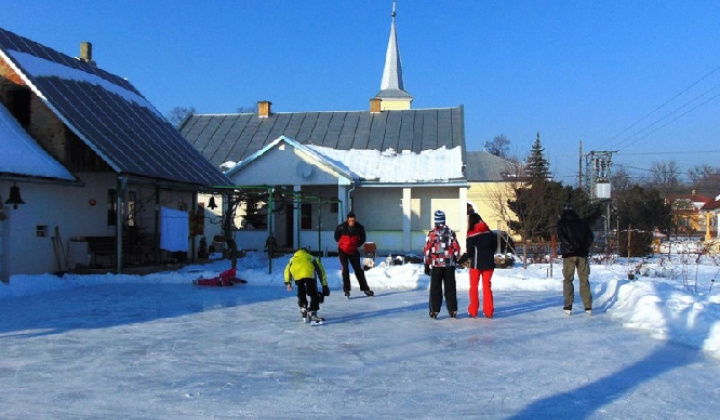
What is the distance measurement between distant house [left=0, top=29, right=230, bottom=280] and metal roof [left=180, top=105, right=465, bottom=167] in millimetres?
9387

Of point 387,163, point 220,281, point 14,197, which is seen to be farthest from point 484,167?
point 14,197

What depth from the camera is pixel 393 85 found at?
5034 cm

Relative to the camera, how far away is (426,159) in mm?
27188

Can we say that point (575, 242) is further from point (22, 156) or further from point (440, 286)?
point (22, 156)

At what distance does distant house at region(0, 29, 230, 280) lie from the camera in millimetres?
15273

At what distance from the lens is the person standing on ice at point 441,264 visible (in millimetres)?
10148

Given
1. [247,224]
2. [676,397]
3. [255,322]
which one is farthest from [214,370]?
[247,224]

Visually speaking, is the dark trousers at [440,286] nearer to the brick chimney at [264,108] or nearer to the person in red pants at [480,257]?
the person in red pants at [480,257]

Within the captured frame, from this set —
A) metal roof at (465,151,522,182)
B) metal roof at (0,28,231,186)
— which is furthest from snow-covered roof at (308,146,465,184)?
metal roof at (465,151,522,182)

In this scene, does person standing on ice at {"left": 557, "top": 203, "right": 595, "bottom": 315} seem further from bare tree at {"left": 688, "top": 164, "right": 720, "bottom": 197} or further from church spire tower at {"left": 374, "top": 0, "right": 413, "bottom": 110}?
bare tree at {"left": 688, "top": 164, "right": 720, "bottom": 197}

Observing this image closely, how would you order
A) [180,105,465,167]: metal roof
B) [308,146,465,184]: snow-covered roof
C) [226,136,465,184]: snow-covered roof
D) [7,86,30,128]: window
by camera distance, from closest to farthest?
[7,86,30,128]: window < [226,136,465,184]: snow-covered roof < [308,146,465,184]: snow-covered roof < [180,105,465,167]: metal roof

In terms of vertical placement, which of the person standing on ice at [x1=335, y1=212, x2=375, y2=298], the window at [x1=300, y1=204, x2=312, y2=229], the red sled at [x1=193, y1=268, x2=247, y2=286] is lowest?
the red sled at [x1=193, y1=268, x2=247, y2=286]

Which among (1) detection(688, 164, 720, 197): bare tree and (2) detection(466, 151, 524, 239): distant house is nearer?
(2) detection(466, 151, 524, 239): distant house

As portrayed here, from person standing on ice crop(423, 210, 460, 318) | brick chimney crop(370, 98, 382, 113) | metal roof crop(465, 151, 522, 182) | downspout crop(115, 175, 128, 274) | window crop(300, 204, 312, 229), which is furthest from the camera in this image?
metal roof crop(465, 151, 522, 182)
